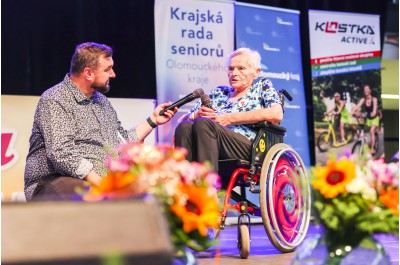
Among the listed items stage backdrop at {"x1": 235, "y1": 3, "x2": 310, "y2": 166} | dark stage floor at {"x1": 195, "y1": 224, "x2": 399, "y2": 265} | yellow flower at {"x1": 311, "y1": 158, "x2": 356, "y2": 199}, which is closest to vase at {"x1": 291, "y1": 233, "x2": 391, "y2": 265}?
yellow flower at {"x1": 311, "y1": 158, "x2": 356, "y2": 199}

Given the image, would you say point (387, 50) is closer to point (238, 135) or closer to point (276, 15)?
point (276, 15)

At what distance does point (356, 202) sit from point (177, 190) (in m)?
0.46

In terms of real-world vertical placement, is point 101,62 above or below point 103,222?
above

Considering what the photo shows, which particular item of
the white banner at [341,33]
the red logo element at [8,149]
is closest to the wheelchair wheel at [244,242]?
the red logo element at [8,149]

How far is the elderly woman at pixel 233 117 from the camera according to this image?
3.29 metres

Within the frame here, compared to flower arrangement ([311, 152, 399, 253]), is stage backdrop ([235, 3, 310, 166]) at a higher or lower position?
higher

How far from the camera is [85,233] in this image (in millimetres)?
917

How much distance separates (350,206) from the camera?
165 cm

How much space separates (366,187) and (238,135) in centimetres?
181

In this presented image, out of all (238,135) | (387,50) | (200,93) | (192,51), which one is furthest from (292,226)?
(387,50)

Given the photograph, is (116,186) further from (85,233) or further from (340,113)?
(340,113)

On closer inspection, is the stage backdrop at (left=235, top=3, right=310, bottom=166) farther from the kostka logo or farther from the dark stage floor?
the dark stage floor

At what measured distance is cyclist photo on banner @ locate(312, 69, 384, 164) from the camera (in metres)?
6.30

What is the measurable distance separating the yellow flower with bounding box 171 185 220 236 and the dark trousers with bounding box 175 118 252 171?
1729mm
